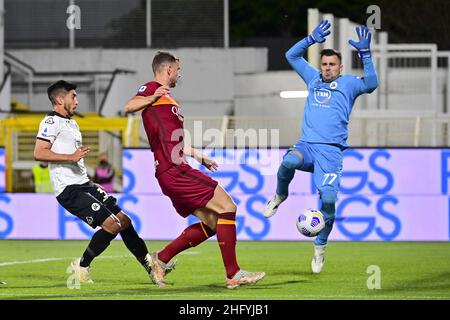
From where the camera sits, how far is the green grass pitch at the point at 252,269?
10.8m

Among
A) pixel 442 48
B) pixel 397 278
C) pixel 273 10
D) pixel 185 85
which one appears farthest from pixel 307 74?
pixel 273 10

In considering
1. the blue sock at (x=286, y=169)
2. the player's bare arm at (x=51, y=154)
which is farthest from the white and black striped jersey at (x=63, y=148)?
the blue sock at (x=286, y=169)

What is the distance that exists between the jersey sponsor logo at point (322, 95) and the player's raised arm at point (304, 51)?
8.6 inches

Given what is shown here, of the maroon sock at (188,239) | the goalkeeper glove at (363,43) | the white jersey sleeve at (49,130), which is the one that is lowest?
the maroon sock at (188,239)

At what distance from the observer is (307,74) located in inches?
521

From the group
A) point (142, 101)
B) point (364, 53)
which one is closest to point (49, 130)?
point (142, 101)

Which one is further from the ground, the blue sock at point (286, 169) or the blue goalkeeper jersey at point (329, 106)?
the blue goalkeeper jersey at point (329, 106)

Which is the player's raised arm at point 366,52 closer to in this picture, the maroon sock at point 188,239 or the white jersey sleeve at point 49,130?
the maroon sock at point 188,239

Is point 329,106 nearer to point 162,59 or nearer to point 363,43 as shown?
point 363,43

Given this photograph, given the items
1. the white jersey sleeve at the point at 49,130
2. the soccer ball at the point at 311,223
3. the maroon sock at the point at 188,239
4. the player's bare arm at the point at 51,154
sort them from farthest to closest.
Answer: the soccer ball at the point at 311,223 → the white jersey sleeve at the point at 49,130 → the maroon sock at the point at 188,239 → the player's bare arm at the point at 51,154

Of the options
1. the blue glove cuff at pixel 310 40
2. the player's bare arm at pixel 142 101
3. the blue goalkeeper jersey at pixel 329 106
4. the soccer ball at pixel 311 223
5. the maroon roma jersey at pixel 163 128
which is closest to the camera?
the player's bare arm at pixel 142 101

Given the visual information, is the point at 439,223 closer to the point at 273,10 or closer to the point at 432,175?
the point at 432,175

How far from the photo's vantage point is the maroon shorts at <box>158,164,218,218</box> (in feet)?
36.3

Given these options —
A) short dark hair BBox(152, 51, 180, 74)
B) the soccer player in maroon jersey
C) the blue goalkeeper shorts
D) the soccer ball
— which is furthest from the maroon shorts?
the blue goalkeeper shorts
